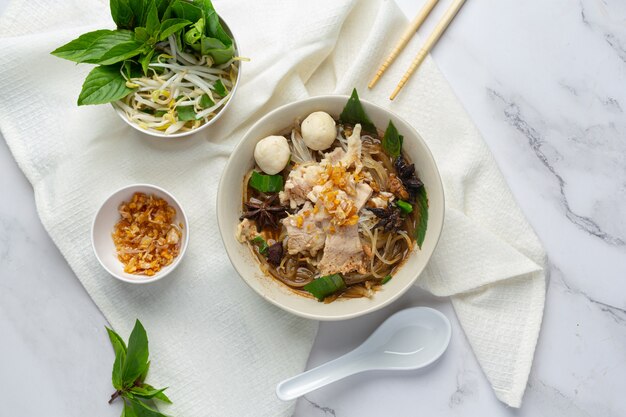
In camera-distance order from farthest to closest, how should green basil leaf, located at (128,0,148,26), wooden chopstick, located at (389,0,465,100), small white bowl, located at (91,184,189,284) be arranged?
wooden chopstick, located at (389,0,465,100)
small white bowl, located at (91,184,189,284)
green basil leaf, located at (128,0,148,26)

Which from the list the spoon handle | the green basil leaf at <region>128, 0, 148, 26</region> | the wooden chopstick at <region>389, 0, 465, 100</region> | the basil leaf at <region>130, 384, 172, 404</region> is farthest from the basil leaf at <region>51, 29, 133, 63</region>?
the spoon handle

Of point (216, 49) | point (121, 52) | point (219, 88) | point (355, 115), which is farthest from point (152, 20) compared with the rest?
point (355, 115)

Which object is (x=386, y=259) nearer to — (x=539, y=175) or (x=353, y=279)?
(x=353, y=279)

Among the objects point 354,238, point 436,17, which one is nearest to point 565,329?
point 354,238

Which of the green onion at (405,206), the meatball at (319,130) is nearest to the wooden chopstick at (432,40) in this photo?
the meatball at (319,130)

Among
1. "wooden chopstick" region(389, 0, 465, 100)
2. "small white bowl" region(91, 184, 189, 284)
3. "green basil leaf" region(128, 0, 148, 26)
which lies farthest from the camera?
"wooden chopstick" region(389, 0, 465, 100)

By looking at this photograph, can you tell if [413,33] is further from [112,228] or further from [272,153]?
[112,228]

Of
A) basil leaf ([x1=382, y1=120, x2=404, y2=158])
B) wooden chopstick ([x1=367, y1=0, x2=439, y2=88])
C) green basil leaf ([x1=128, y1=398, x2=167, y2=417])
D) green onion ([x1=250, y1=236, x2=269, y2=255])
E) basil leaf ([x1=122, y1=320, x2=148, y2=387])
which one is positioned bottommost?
green basil leaf ([x1=128, y1=398, x2=167, y2=417])

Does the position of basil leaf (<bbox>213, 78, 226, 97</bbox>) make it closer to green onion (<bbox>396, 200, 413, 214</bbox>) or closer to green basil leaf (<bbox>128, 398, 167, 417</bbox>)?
green onion (<bbox>396, 200, 413, 214</bbox>)
